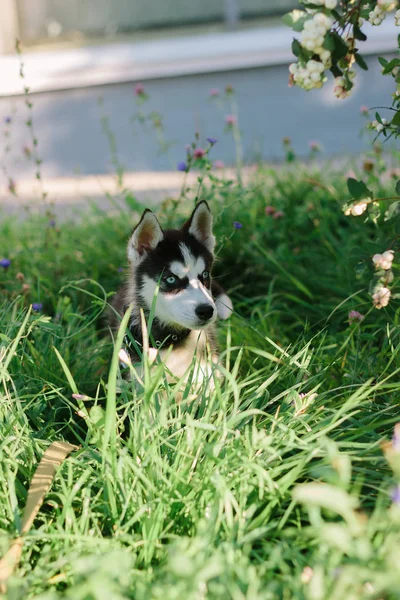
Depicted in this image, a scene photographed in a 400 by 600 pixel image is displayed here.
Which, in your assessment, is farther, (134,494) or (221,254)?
(221,254)

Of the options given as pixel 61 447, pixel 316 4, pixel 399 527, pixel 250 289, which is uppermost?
pixel 316 4

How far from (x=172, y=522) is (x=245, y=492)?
0.23m

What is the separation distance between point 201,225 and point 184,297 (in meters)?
0.48

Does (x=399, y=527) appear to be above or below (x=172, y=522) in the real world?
above

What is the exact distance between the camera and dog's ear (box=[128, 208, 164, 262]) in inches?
123

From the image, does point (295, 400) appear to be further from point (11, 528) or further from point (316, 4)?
point (316, 4)

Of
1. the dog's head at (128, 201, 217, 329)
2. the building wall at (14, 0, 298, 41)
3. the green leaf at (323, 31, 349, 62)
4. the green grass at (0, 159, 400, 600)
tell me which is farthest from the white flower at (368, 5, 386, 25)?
the building wall at (14, 0, 298, 41)

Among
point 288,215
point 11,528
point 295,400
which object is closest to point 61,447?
point 11,528

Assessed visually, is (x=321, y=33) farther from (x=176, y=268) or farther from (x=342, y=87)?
(x=176, y=268)

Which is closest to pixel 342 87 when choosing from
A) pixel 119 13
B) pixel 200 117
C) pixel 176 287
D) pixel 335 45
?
pixel 335 45

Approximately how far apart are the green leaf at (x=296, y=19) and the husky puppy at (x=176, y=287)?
3.18ft

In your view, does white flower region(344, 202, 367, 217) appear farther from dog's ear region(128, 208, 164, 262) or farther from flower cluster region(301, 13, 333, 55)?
dog's ear region(128, 208, 164, 262)

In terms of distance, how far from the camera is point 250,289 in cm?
445

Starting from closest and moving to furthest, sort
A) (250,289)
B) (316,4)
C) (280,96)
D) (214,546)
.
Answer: (214,546), (316,4), (250,289), (280,96)
